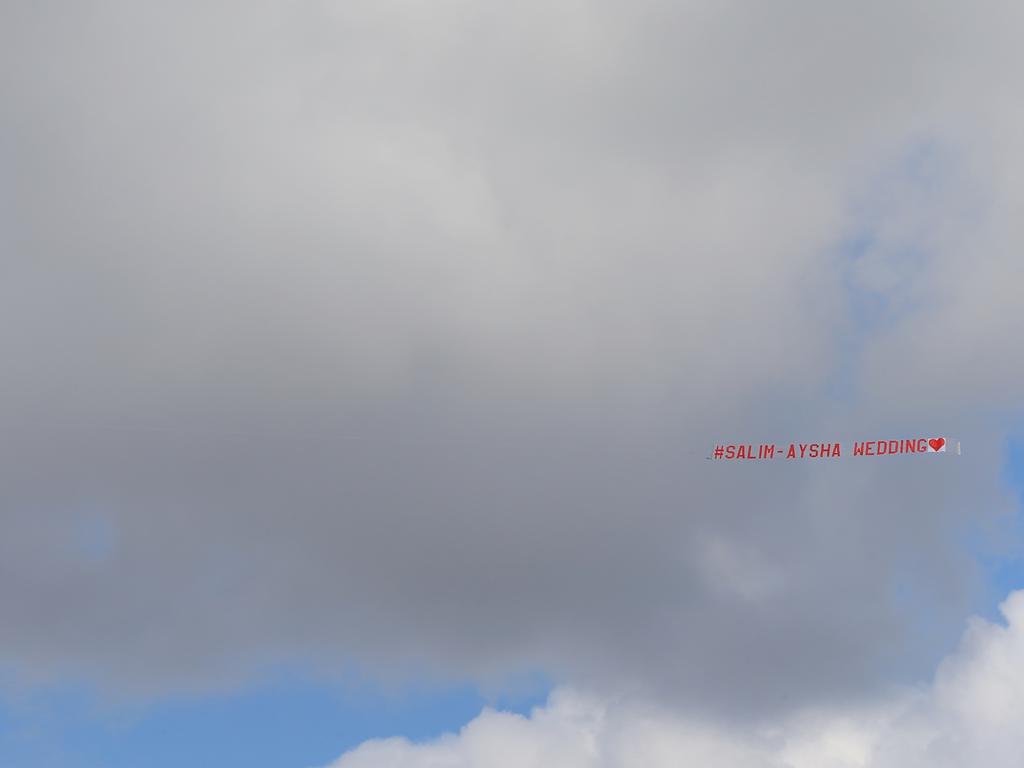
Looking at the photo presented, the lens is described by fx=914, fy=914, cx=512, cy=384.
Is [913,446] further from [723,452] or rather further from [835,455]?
[723,452]

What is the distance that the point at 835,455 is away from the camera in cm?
10656

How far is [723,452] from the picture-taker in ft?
356

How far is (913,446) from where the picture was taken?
107 m

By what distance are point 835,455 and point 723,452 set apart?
12754 mm

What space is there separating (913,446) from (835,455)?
31.1 feet

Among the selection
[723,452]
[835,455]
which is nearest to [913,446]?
[835,455]

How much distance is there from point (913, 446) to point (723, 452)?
868 inches
